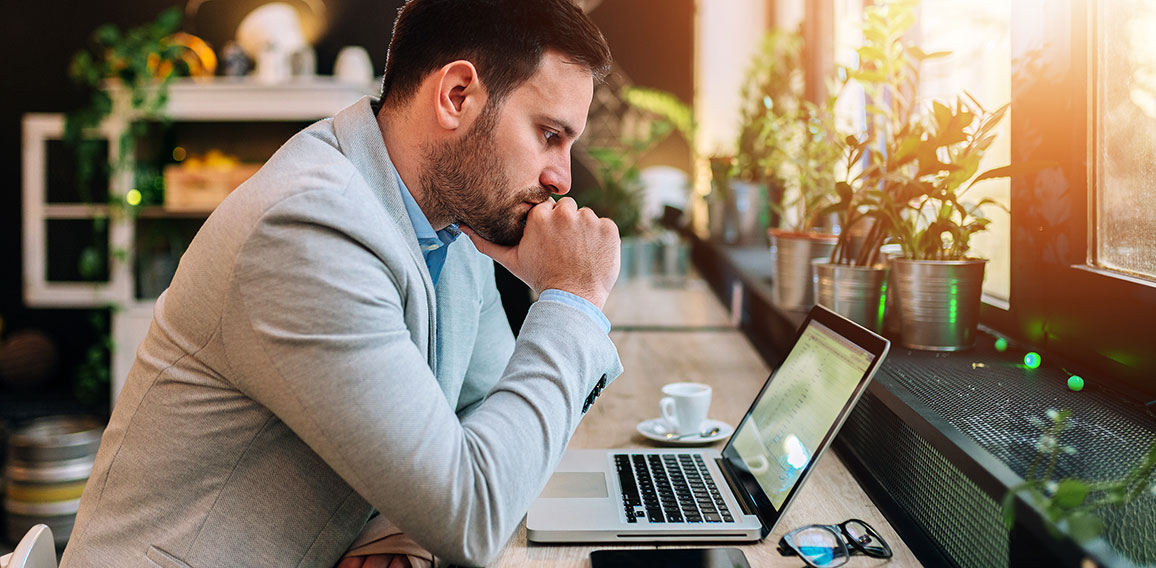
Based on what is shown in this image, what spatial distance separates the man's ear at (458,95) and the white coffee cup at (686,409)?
59cm

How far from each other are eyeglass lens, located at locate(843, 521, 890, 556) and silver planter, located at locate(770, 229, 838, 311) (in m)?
0.91

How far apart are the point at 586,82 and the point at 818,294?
66 centimetres

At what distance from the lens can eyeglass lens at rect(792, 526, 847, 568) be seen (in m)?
0.91

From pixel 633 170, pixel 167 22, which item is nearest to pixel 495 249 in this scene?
pixel 633 170

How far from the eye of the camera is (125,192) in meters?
4.21

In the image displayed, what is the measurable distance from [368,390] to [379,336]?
56 millimetres

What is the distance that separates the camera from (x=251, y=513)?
94cm

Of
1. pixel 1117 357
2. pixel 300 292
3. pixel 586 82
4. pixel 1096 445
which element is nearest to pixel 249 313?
pixel 300 292

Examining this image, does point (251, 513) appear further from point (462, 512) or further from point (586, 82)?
point (586, 82)

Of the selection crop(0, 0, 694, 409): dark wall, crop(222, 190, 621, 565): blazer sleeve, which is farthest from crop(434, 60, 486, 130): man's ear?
crop(0, 0, 694, 409): dark wall

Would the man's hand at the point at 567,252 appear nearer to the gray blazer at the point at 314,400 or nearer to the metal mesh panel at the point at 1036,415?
the gray blazer at the point at 314,400

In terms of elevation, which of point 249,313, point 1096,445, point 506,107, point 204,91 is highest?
point 204,91

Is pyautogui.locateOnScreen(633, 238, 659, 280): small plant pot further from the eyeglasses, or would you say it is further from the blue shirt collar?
the eyeglasses

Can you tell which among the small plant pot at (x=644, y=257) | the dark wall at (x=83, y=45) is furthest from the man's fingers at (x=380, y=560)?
the dark wall at (x=83, y=45)
